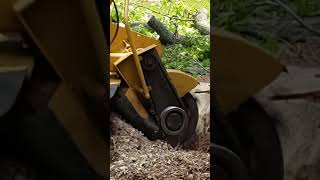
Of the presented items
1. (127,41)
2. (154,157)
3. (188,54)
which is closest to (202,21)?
(188,54)

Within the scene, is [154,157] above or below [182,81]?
below

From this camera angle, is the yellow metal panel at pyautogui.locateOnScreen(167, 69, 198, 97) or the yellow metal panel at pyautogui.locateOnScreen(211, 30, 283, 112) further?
the yellow metal panel at pyautogui.locateOnScreen(167, 69, 198, 97)

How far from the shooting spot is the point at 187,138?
12.6 ft

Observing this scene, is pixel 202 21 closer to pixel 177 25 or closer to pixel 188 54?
A: pixel 188 54

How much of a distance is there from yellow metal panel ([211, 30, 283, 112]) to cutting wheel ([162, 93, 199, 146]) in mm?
2453

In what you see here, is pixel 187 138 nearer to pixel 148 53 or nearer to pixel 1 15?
pixel 148 53

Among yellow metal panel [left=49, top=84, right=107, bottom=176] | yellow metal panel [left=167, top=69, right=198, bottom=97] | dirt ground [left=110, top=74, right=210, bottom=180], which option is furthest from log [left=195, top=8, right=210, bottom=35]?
yellow metal panel [left=49, top=84, right=107, bottom=176]

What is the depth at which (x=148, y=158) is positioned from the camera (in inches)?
140

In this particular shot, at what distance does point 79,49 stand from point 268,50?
438 mm

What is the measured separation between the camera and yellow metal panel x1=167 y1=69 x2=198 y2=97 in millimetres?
3785

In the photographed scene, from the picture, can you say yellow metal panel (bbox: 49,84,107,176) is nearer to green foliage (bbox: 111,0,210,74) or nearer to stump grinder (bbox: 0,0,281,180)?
stump grinder (bbox: 0,0,281,180)

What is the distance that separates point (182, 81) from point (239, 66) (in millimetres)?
2659

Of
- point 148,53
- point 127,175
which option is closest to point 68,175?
point 127,175

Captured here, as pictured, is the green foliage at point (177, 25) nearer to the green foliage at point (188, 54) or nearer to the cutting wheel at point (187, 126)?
the green foliage at point (188, 54)
